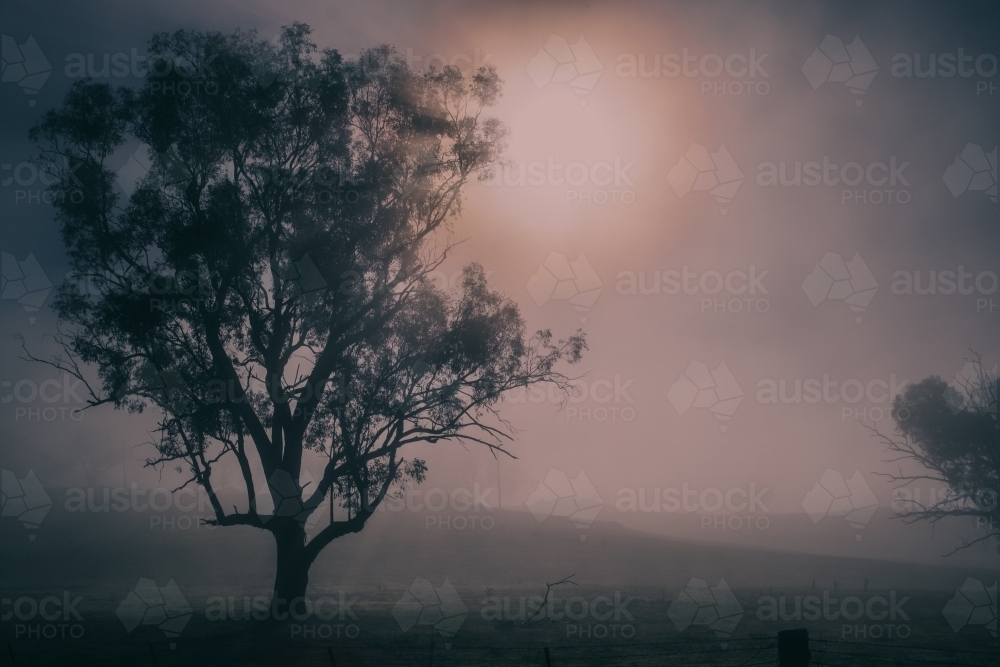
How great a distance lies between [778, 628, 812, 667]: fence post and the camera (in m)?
10.3

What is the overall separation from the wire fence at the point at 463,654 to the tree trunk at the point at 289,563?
3160 mm

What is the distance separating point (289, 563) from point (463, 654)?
8.16m

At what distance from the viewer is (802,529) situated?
531 ft

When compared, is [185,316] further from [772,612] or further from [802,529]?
[802,529]

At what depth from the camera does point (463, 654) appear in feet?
66.5

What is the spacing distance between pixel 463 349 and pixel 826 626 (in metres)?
18.5

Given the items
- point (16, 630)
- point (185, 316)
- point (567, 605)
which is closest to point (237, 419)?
point (185, 316)
